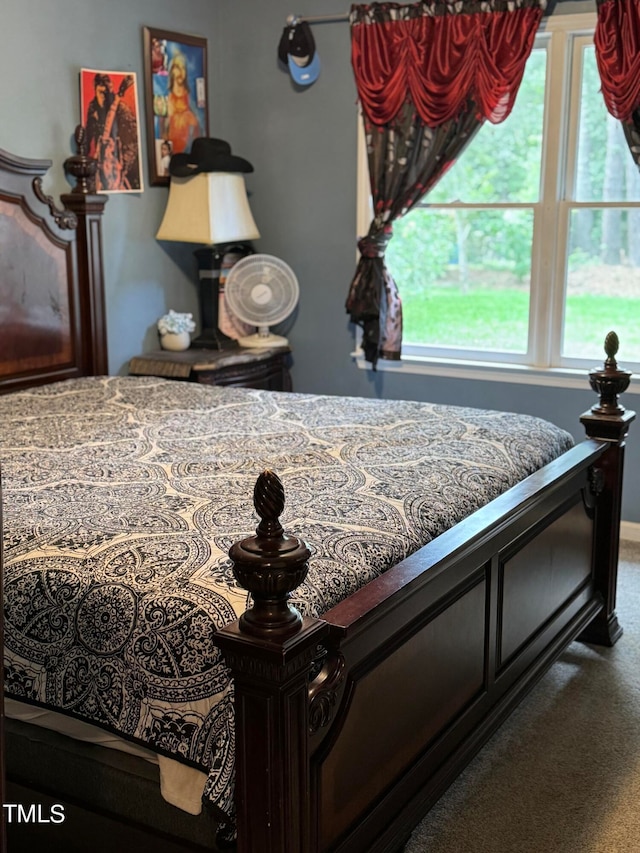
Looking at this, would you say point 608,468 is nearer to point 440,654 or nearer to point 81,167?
point 440,654

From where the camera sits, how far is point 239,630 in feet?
4.79

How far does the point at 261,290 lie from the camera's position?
15.2 ft

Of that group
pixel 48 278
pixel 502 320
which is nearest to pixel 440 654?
pixel 48 278

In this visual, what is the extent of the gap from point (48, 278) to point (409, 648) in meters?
2.59

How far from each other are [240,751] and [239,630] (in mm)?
206

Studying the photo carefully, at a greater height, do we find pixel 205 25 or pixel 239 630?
pixel 205 25

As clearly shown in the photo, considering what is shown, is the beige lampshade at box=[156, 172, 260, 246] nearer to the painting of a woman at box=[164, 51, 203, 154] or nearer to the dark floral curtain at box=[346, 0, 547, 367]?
the painting of a woman at box=[164, 51, 203, 154]

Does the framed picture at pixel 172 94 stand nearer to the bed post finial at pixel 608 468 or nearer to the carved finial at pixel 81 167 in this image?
the carved finial at pixel 81 167

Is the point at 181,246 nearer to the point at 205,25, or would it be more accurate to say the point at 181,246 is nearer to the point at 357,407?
the point at 205,25

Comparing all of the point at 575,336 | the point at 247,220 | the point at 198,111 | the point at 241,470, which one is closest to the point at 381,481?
the point at 241,470

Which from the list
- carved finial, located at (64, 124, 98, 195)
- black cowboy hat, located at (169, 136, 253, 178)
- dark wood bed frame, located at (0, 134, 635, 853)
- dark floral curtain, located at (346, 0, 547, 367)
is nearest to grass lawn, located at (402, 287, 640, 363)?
dark floral curtain, located at (346, 0, 547, 367)

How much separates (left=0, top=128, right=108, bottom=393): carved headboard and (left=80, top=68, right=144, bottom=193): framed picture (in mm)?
183

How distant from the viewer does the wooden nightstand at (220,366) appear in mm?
4238

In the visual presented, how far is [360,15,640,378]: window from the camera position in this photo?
4062mm
